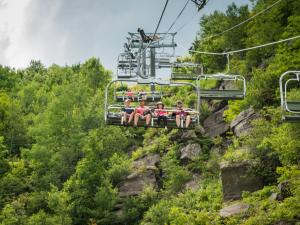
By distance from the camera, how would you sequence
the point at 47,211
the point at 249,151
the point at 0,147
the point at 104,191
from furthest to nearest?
the point at 0,147 < the point at 47,211 < the point at 104,191 < the point at 249,151

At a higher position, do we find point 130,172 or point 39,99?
point 39,99

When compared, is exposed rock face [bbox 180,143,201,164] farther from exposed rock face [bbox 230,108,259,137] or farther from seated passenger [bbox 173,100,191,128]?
seated passenger [bbox 173,100,191,128]

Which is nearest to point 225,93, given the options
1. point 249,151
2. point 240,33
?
point 249,151

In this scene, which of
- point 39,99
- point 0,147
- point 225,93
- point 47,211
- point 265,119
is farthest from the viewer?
point 39,99

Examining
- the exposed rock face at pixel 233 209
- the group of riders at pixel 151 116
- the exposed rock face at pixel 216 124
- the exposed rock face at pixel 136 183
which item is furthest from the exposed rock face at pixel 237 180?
the group of riders at pixel 151 116

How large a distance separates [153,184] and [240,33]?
49.8ft

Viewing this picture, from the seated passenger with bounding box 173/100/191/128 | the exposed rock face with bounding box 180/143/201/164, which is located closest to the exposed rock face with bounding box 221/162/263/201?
the exposed rock face with bounding box 180/143/201/164

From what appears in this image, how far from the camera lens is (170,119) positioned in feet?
59.3

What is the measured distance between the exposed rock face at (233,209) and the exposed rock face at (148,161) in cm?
1427

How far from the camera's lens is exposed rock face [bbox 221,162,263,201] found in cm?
2828

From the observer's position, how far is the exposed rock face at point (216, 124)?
39.8m

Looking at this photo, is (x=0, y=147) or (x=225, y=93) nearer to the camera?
(x=225, y=93)

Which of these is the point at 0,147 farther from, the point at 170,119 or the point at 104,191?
the point at 170,119

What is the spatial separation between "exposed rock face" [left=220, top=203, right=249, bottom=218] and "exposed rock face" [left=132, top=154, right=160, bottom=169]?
46.8 feet
